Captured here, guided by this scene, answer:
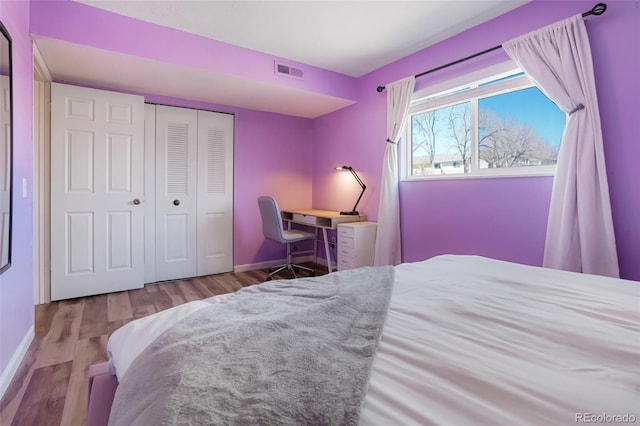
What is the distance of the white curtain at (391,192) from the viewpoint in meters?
3.24

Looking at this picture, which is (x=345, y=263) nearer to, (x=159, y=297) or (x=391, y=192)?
(x=391, y=192)

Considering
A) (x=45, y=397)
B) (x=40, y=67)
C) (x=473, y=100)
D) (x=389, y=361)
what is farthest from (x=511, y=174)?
(x=40, y=67)

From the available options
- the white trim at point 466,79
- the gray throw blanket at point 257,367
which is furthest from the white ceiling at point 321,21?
the gray throw blanket at point 257,367

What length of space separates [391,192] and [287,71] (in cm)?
166

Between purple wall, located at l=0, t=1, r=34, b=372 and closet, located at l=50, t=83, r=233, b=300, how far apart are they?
86cm

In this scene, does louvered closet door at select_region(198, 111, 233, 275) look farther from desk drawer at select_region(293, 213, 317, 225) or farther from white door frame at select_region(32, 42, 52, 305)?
white door frame at select_region(32, 42, 52, 305)

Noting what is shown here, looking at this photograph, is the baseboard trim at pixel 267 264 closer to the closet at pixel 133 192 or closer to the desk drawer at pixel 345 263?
the closet at pixel 133 192

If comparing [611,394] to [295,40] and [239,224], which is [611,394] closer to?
[295,40]

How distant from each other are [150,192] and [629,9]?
13.9ft

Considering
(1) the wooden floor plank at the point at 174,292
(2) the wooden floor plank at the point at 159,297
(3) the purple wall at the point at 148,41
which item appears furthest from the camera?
(1) the wooden floor plank at the point at 174,292

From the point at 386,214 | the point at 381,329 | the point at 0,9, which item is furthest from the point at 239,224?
the point at 381,329

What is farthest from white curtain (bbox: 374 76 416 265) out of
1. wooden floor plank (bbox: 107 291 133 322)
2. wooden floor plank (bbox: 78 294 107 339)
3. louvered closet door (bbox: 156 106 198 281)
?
wooden floor plank (bbox: 78 294 107 339)

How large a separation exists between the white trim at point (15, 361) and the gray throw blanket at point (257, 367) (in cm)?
147

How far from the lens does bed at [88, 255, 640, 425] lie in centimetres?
60
